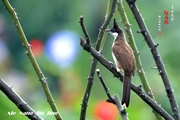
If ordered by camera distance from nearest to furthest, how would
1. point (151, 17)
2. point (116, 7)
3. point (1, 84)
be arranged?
point (1, 84)
point (116, 7)
point (151, 17)

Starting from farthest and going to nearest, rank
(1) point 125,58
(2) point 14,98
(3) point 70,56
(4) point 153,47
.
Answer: (3) point 70,56, (1) point 125,58, (4) point 153,47, (2) point 14,98

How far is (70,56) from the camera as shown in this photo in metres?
8.69

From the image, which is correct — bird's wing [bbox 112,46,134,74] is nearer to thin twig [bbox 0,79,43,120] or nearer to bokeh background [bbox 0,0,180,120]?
bokeh background [bbox 0,0,180,120]

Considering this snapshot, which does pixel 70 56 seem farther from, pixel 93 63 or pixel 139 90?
pixel 139 90

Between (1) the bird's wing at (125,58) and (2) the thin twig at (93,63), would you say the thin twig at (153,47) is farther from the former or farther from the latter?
(1) the bird's wing at (125,58)

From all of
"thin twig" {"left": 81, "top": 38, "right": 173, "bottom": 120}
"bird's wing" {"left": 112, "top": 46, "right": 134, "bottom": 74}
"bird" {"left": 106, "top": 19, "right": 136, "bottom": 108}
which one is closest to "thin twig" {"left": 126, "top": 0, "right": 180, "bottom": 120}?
"thin twig" {"left": 81, "top": 38, "right": 173, "bottom": 120}

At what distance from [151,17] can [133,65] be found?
7.72 metres

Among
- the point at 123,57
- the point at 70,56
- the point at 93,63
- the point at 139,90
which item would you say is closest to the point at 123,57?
the point at 123,57

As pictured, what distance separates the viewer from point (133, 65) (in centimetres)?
254

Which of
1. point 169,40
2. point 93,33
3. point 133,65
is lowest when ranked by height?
point 133,65

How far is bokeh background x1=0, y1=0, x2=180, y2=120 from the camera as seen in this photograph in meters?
3.46

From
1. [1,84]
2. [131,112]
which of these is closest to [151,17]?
[131,112]

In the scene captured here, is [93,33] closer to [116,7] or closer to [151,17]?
[151,17]

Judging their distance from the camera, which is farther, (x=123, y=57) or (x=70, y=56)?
(x=70, y=56)
